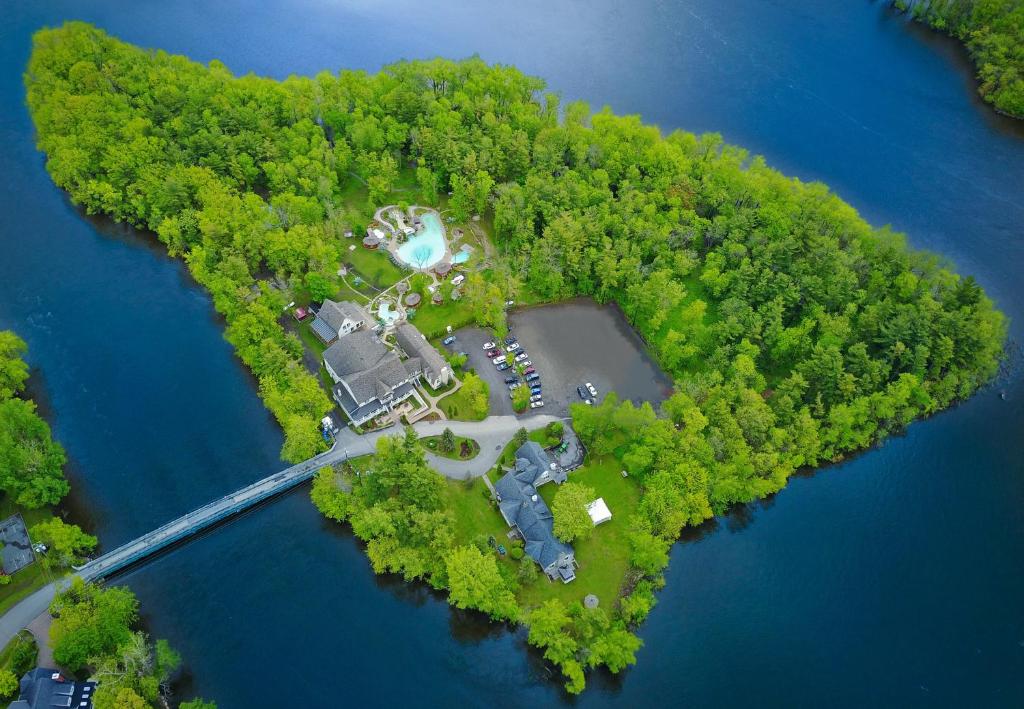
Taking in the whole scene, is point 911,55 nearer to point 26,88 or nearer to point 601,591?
point 601,591

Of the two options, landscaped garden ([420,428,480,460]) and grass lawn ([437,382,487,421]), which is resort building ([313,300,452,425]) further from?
landscaped garden ([420,428,480,460])

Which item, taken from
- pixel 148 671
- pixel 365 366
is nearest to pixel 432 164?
pixel 365 366

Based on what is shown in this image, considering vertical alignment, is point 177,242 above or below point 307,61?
below

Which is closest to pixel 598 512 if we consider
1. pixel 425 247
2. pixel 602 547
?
pixel 602 547

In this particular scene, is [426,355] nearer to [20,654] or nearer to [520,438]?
[520,438]

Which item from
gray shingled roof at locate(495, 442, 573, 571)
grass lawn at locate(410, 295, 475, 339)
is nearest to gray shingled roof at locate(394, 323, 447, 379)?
grass lawn at locate(410, 295, 475, 339)

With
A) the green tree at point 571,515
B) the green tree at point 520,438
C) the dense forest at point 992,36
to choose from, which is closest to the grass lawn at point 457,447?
the green tree at point 520,438
